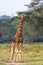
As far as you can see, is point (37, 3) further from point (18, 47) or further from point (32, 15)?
point (18, 47)

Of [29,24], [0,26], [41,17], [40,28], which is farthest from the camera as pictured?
[0,26]

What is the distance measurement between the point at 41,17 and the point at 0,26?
35.1 m

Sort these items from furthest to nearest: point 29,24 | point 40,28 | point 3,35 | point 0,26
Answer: point 0,26, point 3,35, point 29,24, point 40,28

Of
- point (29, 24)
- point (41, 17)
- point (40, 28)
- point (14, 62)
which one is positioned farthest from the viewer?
point (29, 24)

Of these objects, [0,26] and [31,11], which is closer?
[31,11]

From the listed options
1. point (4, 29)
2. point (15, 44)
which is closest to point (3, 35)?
point (4, 29)

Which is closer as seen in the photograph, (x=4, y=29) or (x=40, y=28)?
(x=40, y=28)

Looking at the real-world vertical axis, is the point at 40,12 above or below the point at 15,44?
above

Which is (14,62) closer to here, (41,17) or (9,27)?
(41,17)

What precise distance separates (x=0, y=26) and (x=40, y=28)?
33764 millimetres

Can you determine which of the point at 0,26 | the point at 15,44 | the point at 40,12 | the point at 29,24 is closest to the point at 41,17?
Result: the point at 40,12

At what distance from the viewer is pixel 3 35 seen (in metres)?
50.5

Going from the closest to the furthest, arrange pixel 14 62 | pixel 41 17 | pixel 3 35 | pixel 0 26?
pixel 14 62
pixel 41 17
pixel 3 35
pixel 0 26

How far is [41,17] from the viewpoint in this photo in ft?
62.8
